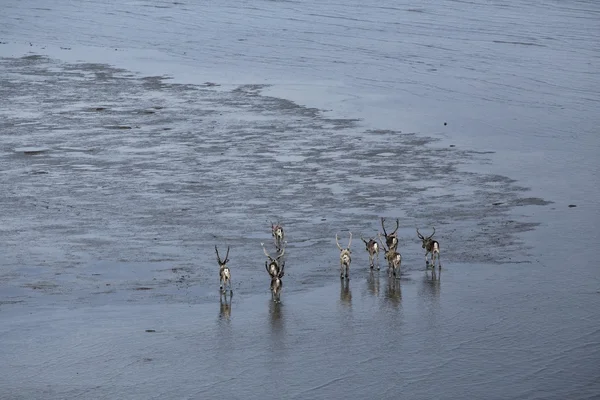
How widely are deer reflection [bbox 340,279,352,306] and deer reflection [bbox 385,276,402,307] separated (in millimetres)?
627

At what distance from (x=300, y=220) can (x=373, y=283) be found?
444 cm

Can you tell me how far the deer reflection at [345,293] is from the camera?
2005 cm

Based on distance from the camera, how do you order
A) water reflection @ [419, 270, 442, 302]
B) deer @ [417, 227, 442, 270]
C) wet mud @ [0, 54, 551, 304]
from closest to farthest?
water reflection @ [419, 270, 442, 302]
deer @ [417, 227, 442, 270]
wet mud @ [0, 54, 551, 304]

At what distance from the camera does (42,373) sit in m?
17.1

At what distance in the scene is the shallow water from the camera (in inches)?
682

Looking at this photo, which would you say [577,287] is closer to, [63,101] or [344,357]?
[344,357]

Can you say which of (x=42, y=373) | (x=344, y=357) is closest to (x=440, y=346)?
(x=344, y=357)

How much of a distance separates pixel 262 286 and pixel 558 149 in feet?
47.2

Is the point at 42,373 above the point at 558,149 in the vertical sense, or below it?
below

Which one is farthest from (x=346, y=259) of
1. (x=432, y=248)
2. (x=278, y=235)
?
(x=278, y=235)

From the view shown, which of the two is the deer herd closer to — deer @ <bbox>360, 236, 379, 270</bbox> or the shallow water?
deer @ <bbox>360, 236, 379, 270</bbox>

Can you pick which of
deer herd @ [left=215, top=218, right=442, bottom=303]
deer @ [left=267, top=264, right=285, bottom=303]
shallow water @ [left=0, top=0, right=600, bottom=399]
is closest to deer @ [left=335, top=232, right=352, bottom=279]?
deer herd @ [left=215, top=218, right=442, bottom=303]

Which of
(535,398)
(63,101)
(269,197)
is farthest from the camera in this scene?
(63,101)

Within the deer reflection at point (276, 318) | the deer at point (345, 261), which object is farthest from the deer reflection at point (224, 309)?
the deer at point (345, 261)
